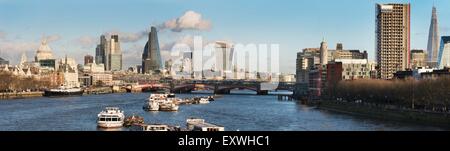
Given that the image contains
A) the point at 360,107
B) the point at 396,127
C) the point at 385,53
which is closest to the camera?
the point at 396,127

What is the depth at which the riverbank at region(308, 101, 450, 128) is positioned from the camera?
78.6 ft

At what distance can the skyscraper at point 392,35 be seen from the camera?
232ft

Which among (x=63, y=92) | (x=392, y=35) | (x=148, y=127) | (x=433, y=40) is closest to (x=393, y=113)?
(x=148, y=127)

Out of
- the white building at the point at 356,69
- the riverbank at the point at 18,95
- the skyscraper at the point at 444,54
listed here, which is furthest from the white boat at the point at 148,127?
the skyscraper at the point at 444,54

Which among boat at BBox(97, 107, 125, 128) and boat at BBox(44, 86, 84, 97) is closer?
boat at BBox(97, 107, 125, 128)

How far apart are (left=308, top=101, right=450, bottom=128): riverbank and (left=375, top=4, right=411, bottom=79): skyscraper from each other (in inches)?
1306

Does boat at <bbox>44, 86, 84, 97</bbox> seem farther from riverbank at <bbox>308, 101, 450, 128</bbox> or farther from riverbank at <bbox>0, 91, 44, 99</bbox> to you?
riverbank at <bbox>308, 101, 450, 128</bbox>

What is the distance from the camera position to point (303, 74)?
276 feet

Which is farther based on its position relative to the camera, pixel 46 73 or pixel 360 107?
pixel 46 73

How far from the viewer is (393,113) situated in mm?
28266

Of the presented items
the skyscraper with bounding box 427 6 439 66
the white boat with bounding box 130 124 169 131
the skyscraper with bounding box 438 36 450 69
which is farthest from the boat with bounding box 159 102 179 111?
the skyscraper with bounding box 427 6 439 66
